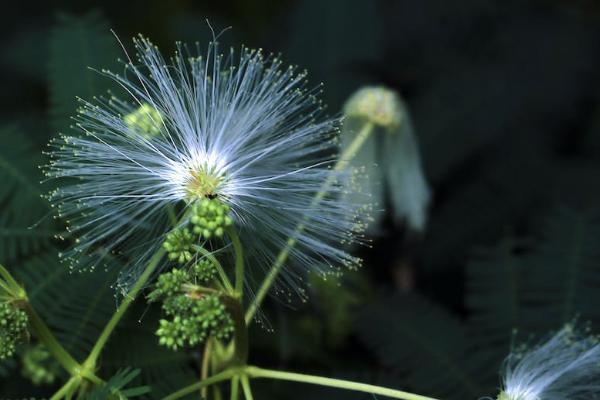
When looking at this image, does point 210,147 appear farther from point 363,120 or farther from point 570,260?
point 570,260

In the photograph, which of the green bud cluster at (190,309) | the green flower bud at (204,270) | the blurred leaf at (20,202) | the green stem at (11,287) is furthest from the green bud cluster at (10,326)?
the blurred leaf at (20,202)

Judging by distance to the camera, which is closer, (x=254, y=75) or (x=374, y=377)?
(x=254, y=75)

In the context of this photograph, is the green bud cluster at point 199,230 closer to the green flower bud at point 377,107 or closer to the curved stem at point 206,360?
the curved stem at point 206,360

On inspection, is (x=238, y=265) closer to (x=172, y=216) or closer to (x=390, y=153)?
(x=172, y=216)

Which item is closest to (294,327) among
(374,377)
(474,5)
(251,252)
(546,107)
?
(374,377)

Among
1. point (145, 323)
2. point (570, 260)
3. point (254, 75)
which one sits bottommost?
point (145, 323)

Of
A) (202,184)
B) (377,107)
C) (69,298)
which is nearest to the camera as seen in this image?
(202,184)

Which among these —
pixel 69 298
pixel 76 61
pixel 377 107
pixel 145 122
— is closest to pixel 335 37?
pixel 377 107
